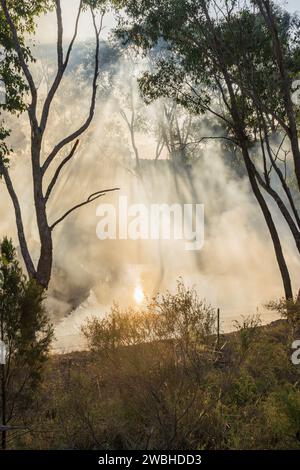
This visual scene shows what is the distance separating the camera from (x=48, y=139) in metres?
47.6

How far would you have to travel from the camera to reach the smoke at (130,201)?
24.4 meters

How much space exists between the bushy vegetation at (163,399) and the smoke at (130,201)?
8500mm

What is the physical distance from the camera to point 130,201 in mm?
40875

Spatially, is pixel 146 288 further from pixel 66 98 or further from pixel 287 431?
pixel 66 98

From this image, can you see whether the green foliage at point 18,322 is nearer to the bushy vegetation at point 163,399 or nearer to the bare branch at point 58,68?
the bushy vegetation at point 163,399

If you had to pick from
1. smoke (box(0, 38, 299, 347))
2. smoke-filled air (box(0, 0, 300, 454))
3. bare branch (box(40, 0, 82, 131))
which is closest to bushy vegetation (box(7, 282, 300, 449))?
smoke-filled air (box(0, 0, 300, 454))

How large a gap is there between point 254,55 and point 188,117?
26617 millimetres

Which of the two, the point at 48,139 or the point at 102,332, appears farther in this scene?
the point at 48,139

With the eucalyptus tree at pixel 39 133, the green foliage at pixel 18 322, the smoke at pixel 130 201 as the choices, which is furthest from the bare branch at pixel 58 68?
the smoke at pixel 130 201

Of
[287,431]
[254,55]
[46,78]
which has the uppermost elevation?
[46,78]

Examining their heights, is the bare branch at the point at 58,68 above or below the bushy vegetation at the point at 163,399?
above

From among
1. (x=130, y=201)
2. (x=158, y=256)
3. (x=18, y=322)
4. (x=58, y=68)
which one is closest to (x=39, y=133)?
(x=58, y=68)

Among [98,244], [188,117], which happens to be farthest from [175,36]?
[188,117]

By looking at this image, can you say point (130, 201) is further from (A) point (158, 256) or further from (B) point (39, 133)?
(B) point (39, 133)
